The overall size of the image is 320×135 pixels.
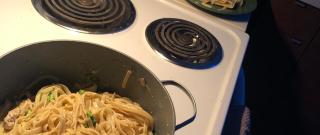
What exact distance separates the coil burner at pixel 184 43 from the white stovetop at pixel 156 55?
0.08 ft

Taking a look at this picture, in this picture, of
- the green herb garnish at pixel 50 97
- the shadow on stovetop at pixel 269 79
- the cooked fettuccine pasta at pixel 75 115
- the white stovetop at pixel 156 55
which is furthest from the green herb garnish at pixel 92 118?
the shadow on stovetop at pixel 269 79

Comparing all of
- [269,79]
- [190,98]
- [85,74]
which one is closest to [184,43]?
[190,98]

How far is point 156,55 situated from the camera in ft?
3.74

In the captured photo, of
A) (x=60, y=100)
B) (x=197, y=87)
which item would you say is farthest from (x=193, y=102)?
(x=60, y=100)

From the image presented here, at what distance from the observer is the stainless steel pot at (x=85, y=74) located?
0.84 meters

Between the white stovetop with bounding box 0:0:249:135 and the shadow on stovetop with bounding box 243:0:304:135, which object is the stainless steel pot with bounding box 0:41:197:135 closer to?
the white stovetop with bounding box 0:0:249:135

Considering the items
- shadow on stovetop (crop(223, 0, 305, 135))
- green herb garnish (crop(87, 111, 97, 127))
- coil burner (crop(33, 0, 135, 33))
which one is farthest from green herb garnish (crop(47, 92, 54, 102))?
shadow on stovetop (crop(223, 0, 305, 135))

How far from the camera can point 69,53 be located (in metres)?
0.92

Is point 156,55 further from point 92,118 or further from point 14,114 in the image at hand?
point 14,114

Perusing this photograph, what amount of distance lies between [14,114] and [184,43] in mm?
623

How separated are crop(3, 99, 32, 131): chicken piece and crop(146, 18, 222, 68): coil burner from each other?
1.42ft

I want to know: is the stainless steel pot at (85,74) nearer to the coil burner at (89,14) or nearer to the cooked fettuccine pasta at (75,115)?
the cooked fettuccine pasta at (75,115)

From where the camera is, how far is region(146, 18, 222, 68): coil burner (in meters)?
1.18

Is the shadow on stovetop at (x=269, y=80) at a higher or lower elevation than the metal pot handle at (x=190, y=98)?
lower
